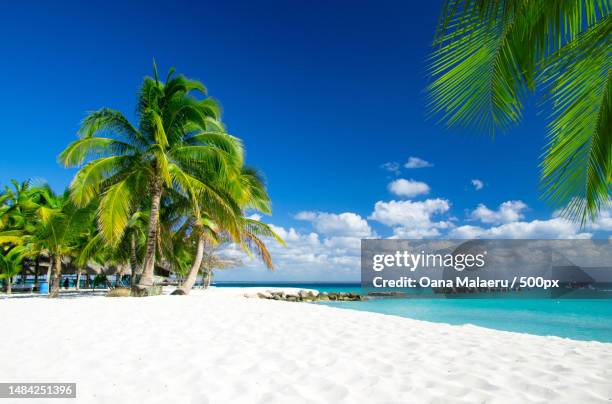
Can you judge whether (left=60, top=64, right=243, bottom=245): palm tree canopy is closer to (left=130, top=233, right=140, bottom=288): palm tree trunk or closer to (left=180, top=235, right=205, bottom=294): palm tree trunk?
(left=180, top=235, right=205, bottom=294): palm tree trunk

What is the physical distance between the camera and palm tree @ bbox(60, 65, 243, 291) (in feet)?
37.4

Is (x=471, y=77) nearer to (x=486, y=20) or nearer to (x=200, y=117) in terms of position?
(x=486, y=20)

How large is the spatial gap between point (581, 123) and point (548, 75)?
38cm

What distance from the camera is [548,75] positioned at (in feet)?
8.01

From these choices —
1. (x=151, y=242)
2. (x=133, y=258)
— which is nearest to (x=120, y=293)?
(x=151, y=242)

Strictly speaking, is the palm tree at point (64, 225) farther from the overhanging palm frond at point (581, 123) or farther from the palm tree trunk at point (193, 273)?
the overhanging palm frond at point (581, 123)

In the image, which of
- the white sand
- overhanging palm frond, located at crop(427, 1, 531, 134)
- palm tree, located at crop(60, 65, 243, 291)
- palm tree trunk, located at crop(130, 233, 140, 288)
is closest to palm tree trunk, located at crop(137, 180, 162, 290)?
palm tree, located at crop(60, 65, 243, 291)

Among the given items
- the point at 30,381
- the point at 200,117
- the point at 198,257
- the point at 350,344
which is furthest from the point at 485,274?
the point at 30,381

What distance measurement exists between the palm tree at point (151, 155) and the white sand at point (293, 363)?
5.88 meters

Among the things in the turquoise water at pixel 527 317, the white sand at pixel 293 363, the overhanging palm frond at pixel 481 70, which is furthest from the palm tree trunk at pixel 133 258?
the overhanging palm frond at pixel 481 70

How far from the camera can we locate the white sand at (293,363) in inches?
116

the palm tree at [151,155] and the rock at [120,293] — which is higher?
the palm tree at [151,155]

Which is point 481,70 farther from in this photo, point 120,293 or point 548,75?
point 120,293

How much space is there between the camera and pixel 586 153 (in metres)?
2.52
